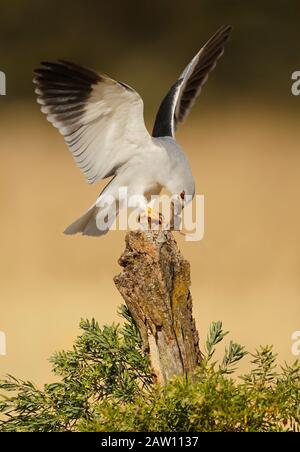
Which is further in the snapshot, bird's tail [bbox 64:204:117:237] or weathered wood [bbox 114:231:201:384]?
bird's tail [bbox 64:204:117:237]

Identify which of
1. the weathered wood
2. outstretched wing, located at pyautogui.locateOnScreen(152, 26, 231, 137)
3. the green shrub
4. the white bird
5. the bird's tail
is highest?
outstretched wing, located at pyautogui.locateOnScreen(152, 26, 231, 137)

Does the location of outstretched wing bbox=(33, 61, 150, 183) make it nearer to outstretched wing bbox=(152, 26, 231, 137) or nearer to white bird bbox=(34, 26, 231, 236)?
white bird bbox=(34, 26, 231, 236)

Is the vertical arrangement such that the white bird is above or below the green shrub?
above

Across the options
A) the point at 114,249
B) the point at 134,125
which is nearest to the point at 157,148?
the point at 134,125

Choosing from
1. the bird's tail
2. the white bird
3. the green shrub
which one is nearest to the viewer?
Answer: the green shrub

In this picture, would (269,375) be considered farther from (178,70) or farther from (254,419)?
(178,70)

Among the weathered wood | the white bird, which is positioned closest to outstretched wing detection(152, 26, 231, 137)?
the white bird

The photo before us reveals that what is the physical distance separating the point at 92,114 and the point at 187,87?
19.0 inches

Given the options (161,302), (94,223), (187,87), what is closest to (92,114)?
(94,223)

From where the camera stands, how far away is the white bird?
6.41ft

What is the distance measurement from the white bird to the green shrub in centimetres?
57

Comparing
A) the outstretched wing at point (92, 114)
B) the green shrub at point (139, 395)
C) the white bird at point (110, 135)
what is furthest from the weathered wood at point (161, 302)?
the outstretched wing at point (92, 114)

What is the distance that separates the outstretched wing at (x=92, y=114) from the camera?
1.97 metres

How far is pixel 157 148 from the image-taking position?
202 cm
